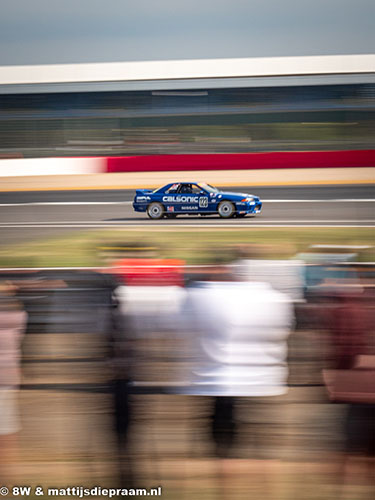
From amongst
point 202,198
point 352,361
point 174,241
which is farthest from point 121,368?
point 202,198

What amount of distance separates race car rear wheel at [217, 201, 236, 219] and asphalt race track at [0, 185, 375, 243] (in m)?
0.17

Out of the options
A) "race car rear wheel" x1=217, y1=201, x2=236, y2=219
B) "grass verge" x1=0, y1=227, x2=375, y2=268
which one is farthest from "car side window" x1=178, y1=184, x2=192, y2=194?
"grass verge" x1=0, y1=227, x2=375, y2=268

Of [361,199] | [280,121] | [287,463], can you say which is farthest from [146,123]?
[287,463]

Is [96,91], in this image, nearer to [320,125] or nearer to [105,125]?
[105,125]

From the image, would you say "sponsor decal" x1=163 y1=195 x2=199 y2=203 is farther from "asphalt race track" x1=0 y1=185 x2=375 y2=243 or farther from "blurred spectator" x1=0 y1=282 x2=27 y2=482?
"blurred spectator" x1=0 y1=282 x2=27 y2=482

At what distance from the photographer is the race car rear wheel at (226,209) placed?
13.7 metres

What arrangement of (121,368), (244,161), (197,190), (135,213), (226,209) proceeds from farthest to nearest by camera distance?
(244,161), (135,213), (197,190), (226,209), (121,368)

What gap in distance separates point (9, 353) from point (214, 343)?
983 millimetres

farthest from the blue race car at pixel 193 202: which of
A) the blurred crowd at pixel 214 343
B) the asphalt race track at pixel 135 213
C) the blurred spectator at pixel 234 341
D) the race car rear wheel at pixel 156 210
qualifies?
the blurred spectator at pixel 234 341

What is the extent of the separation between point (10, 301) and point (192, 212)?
11274 mm

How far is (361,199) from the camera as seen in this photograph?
1559 centimetres

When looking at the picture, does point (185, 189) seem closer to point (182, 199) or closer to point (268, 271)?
point (182, 199)

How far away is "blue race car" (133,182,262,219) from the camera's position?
13.7m

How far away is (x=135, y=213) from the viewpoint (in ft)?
49.5
